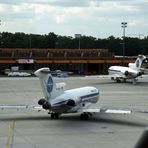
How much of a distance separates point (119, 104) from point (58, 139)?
82.0 ft

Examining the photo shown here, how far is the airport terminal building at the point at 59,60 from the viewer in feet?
456

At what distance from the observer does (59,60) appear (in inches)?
5536

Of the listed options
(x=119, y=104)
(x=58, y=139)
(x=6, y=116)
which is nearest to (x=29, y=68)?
(x=119, y=104)

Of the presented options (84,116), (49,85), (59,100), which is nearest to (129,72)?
(84,116)

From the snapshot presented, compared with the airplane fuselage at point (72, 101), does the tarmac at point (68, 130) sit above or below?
below

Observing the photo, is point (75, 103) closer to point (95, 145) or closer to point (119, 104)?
point (95, 145)

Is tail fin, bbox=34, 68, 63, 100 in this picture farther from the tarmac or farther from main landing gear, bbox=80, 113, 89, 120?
main landing gear, bbox=80, 113, 89, 120

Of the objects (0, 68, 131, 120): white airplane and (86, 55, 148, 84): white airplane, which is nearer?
(0, 68, 131, 120): white airplane

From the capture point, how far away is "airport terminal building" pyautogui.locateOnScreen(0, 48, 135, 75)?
5468 inches

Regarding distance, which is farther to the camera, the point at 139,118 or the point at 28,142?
the point at 139,118

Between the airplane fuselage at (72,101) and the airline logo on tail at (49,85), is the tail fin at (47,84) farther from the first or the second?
the airplane fuselage at (72,101)

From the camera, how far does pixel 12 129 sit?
29469 millimetres

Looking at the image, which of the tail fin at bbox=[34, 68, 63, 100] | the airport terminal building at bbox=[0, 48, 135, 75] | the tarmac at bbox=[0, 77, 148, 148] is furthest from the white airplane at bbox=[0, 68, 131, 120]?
the airport terminal building at bbox=[0, 48, 135, 75]

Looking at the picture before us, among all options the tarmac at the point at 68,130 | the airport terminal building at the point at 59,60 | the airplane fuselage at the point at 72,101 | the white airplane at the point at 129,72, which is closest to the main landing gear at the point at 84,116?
the tarmac at the point at 68,130
